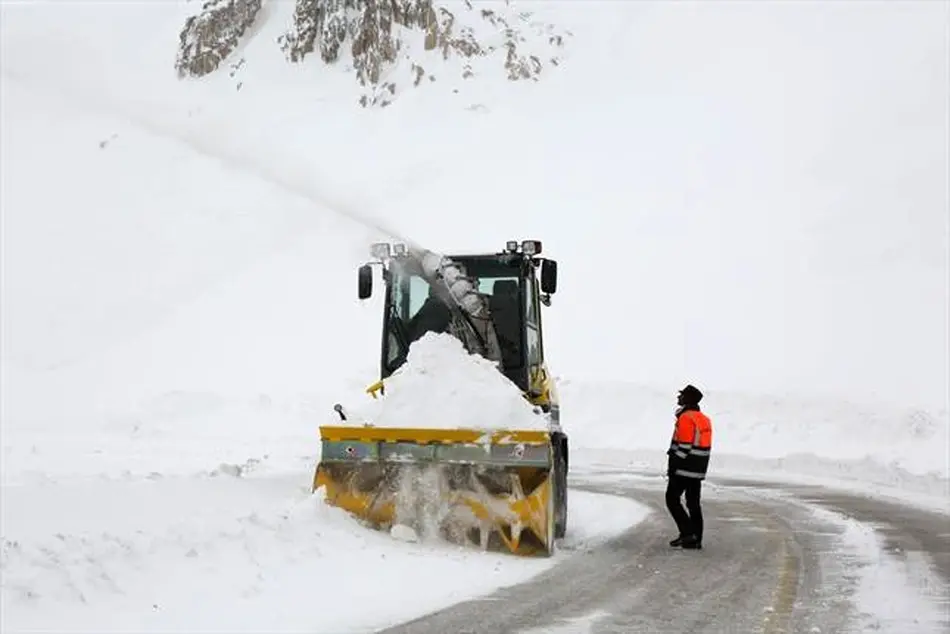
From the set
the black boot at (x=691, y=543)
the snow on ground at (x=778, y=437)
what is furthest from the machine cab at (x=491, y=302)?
the snow on ground at (x=778, y=437)

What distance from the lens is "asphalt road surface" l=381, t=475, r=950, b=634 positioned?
7.14 m

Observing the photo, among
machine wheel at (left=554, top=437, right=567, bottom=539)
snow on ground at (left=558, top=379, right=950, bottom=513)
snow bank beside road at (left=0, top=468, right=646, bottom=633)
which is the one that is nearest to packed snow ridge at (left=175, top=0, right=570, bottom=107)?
snow on ground at (left=558, top=379, right=950, bottom=513)

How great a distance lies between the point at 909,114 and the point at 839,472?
2482 cm

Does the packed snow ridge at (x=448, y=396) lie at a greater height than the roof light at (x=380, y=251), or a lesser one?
lesser

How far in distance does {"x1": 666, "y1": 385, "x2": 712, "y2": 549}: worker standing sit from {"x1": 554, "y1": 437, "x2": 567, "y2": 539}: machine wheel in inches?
44.2

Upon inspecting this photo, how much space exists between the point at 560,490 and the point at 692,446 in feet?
5.00

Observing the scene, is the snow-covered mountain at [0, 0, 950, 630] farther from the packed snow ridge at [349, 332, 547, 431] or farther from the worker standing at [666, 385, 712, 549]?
the worker standing at [666, 385, 712, 549]

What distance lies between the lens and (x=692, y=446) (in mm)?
10969

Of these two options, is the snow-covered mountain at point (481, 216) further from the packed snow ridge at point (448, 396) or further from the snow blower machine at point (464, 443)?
the packed snow ridge at point (448, 396)

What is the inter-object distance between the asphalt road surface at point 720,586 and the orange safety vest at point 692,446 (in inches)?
31.1

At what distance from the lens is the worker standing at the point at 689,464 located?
36.0 feet

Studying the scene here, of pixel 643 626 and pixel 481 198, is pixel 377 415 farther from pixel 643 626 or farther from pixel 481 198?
pixel 481 198

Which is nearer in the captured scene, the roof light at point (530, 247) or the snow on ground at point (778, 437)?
the roof light at point (530, 247)

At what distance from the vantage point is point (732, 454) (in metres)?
28.4
